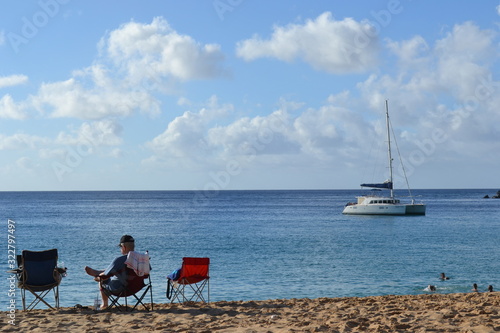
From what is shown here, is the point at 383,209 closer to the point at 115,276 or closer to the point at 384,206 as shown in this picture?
the point at 384,206

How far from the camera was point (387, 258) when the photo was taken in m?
25.5

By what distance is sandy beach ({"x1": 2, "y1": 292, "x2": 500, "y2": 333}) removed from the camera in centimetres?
763

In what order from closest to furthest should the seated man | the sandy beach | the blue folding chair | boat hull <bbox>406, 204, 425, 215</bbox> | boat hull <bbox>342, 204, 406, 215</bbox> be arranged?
the sandy beach → the seated man → the blue folding chair → boat hull <bbox>342, 204, 406, 215</bbox> → boat hull <bbox>406, 204, 425, 215</bbox>

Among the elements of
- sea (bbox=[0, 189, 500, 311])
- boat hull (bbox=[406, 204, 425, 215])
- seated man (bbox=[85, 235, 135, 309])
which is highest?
seated man (bbox=[85, 235, 135, 309])

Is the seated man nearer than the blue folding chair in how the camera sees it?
Yes

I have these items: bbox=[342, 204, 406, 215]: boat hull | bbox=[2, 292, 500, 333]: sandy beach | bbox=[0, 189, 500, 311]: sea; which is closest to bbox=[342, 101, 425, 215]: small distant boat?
bbox=[342, 204, 406, 215]: boat hull

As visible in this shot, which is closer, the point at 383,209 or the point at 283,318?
the point at 283,318

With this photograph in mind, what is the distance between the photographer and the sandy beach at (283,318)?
7629 mm

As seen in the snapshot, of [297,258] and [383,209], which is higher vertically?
[383,209]

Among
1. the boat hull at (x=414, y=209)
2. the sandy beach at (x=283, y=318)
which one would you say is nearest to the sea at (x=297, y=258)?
the sandy beach at (x=283, y=318)

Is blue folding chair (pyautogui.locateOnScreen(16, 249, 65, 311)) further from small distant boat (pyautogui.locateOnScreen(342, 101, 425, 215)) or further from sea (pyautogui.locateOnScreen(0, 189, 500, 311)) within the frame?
small distant boat (pyautogui.locateOnScreen(342, 101, 425, 215))

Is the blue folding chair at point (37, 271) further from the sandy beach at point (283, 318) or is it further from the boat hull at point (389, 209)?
the boat hull at point (389, 209)

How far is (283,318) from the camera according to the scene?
334 inches

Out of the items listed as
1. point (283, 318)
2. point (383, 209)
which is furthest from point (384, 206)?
point (283, 318)
